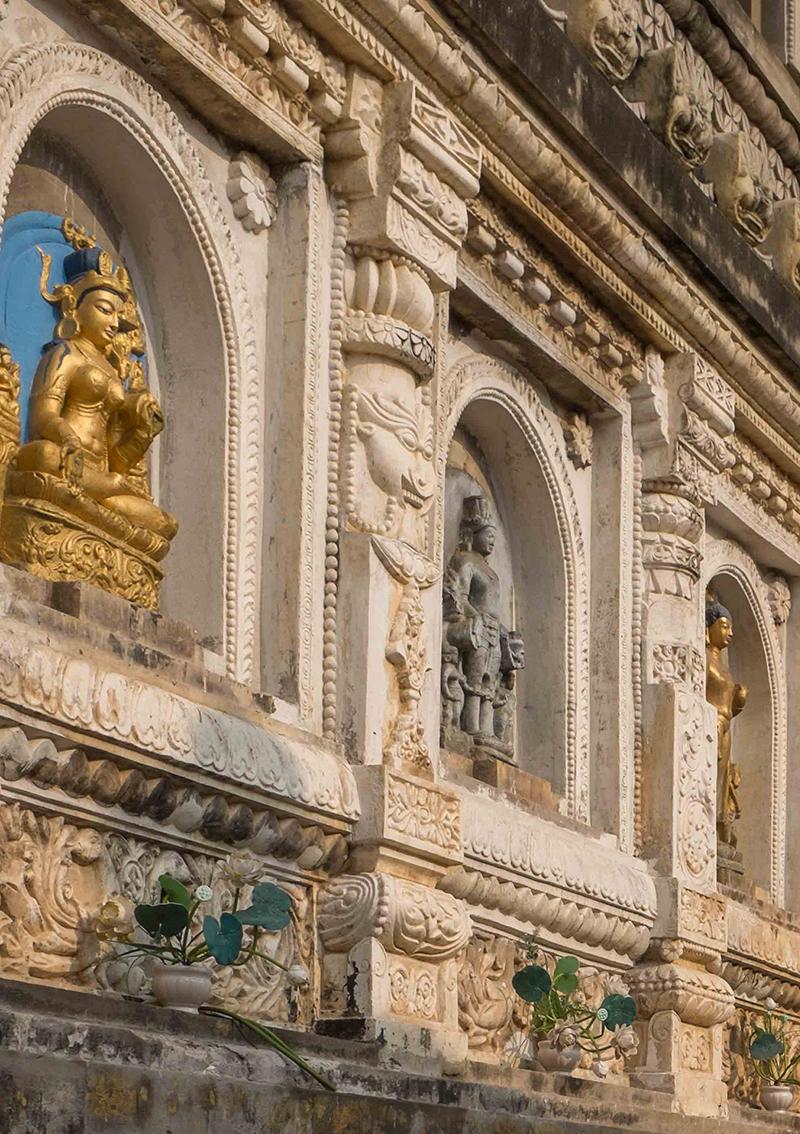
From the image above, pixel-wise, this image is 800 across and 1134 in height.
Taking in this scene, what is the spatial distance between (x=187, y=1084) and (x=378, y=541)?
3.37 meters

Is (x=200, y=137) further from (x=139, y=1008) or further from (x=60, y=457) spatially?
(x=139, y=1008)

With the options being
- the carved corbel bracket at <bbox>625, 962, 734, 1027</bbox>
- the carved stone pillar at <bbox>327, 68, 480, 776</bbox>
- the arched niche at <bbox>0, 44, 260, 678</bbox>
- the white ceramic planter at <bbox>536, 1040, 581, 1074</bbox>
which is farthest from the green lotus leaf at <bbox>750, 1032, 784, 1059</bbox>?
the arched niche at <bbox>0, 44, 260, 678</bbox>

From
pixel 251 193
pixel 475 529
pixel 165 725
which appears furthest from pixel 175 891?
pixel 475 529

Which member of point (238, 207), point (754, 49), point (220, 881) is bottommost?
point (220, 881)

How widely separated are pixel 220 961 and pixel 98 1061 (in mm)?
1594

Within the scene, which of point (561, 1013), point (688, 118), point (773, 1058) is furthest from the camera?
point (688, 118)

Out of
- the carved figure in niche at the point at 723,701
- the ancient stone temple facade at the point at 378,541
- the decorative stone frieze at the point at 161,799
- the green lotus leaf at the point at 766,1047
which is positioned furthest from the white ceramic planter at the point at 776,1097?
the decorative stone frieze at the point at 161,799

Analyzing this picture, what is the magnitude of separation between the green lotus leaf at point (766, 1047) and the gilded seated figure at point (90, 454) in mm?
4521

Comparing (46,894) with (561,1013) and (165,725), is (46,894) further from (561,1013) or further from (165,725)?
(561,1013)

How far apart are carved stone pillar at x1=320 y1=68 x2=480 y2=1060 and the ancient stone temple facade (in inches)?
0.7

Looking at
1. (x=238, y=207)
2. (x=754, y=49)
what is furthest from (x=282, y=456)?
(x=754, y=49)

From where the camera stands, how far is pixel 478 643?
10.4 metres

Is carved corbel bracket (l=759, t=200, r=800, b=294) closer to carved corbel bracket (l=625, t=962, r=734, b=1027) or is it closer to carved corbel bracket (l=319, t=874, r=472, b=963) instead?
carved corbel bracket (l=625, t=962, r=734, b=1027)

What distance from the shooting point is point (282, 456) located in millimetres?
8594
